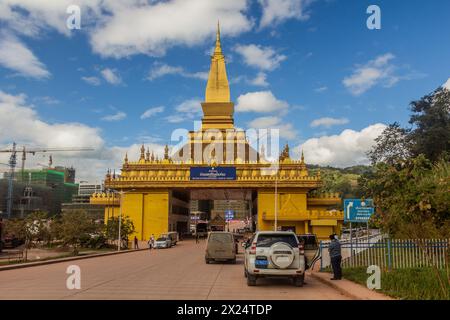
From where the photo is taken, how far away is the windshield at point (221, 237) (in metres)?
24.4

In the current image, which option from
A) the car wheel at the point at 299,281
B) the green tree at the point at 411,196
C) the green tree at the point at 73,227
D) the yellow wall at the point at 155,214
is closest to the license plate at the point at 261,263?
the car wheel at the point at 299,281

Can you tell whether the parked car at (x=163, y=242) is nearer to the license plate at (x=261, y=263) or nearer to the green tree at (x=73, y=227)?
the green tree at (x=73, y=227)

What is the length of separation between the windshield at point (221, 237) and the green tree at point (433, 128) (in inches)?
950

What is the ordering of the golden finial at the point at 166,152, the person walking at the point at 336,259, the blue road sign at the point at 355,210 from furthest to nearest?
the golden finial at the point at 166,152 < the blue road sign at the point at 355,210 < the person walking at the point at 336,259

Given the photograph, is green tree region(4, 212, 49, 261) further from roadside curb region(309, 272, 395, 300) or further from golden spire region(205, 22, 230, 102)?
golden spire region(205, 22, 230, 102)

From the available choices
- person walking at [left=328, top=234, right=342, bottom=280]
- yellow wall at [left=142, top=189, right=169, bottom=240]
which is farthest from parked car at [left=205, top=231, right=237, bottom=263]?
yellow wall at [left=142, top=189, right=169, bottom=240]

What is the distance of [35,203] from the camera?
10250 centimetres

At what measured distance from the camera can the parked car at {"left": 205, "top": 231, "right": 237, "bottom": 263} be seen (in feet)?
79.6

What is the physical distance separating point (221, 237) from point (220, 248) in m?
0.61

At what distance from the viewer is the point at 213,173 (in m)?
48.3
